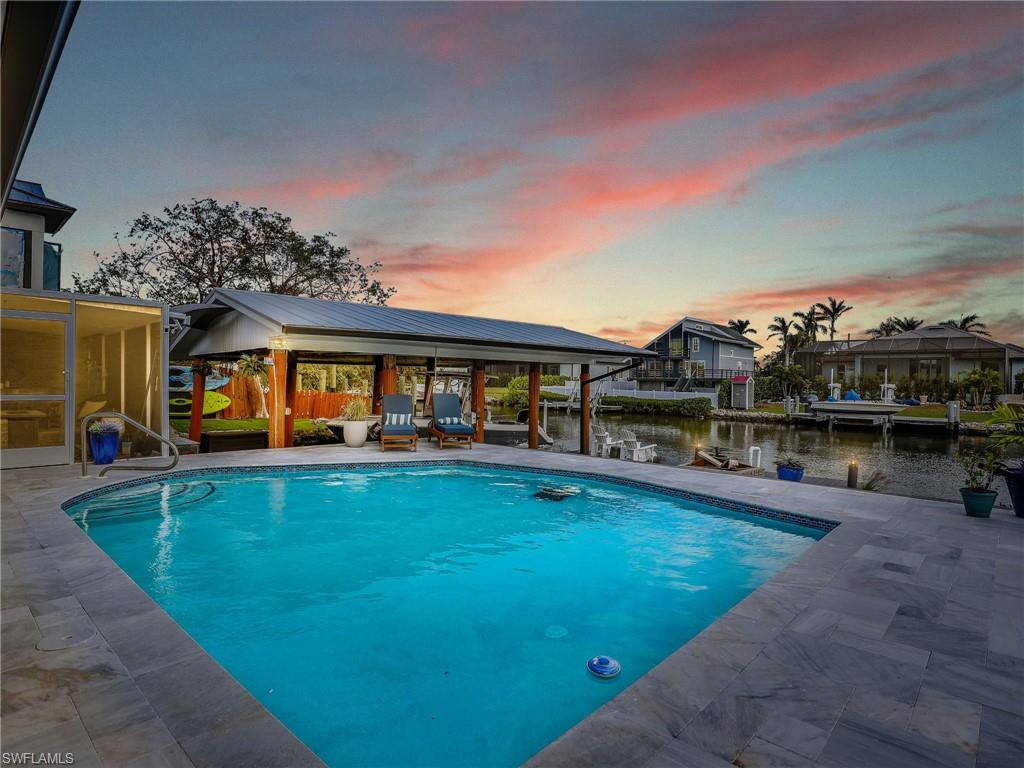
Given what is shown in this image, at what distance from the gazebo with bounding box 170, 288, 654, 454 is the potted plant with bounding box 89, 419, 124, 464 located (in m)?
2.67

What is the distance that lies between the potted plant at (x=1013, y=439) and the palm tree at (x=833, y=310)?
206ft

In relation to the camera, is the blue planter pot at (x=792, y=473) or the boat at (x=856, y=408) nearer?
the blue planter pot at (x=792, y=473)

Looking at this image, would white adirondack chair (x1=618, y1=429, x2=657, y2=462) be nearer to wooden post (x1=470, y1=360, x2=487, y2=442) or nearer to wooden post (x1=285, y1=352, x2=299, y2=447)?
wooden post (x1=470, y1=360, x2=487, y2=442)

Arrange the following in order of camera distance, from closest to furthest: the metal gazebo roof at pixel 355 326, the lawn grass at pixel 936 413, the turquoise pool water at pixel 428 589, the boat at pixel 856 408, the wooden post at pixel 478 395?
the turquoise pool water at pixel 428 589, the metal gazebo roof at pixel 355 326, the wooden post at pixel 478 395, the lawn grass at pixel 936 413, the boat at pixel 856 408

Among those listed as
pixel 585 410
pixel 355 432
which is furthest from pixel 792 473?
pixel 355 432

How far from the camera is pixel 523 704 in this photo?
3287 millimetres

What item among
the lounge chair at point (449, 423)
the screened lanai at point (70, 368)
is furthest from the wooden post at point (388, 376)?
the screened lanai at point (70, 368)

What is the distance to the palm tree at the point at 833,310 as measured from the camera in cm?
6103

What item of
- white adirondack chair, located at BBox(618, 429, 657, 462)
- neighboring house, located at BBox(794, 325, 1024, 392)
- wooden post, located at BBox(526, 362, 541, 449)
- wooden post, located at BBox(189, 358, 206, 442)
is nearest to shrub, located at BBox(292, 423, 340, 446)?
wooden post, located at BBox(189, 358, 206, 442)

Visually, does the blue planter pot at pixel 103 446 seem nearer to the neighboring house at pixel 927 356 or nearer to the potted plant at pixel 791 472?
the potted plant at pixel 791 472

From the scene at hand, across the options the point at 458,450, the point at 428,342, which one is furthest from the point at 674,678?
the point at 428,342

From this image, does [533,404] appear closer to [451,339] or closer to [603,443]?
[603,443]

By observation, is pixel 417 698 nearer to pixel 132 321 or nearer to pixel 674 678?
pixel 674 678

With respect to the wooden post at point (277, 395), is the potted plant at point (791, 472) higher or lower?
lower
